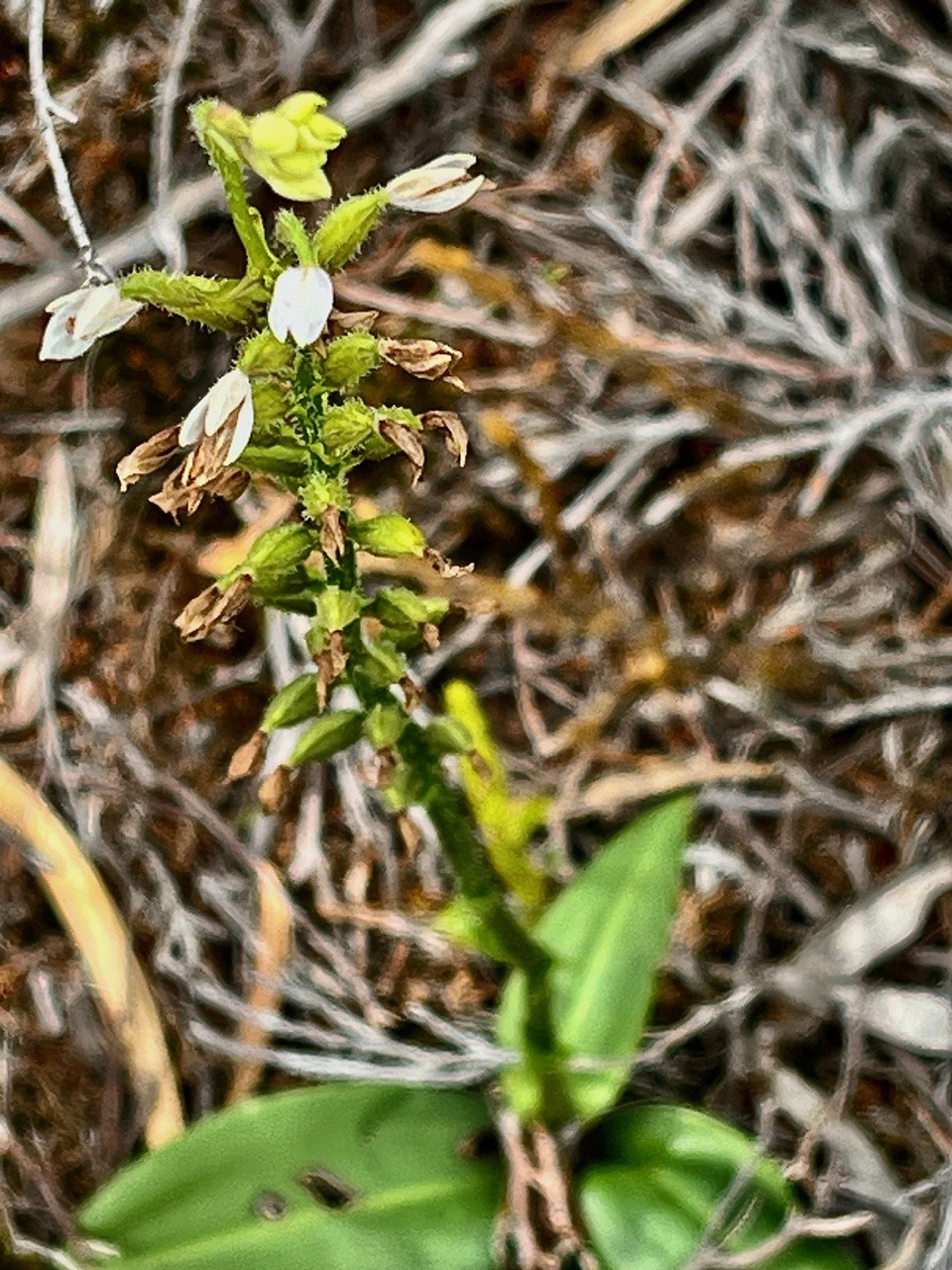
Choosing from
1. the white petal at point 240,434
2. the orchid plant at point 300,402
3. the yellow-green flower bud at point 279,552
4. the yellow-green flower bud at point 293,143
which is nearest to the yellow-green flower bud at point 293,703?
the orchid plant at point 300,402

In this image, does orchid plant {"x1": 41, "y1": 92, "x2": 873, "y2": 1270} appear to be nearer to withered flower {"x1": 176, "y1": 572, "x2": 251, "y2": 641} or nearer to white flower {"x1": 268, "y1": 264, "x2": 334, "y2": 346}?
withered flower {"x1": 176, "y1": 572, "x2": 251, "y2": 641}

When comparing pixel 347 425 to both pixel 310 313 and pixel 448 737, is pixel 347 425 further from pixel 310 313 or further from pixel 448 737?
pixel 448 737

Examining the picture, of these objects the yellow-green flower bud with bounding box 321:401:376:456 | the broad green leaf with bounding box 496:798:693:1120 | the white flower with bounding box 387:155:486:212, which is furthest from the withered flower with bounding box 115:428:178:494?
the broad green leaf with bounding box 496:798:693:1120

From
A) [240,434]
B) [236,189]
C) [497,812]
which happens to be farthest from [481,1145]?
[236,189]

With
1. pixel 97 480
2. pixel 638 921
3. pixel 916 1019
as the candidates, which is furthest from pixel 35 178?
pixel 916 1019

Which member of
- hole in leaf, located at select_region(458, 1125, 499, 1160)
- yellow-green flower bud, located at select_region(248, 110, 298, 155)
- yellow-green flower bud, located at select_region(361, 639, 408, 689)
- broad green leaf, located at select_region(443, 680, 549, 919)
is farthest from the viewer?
hole in leaf, located at select_region(458, 1125, 499, 1160)

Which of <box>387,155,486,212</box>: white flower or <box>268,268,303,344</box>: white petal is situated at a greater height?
<box>387,155,486,212</box>: white flower
